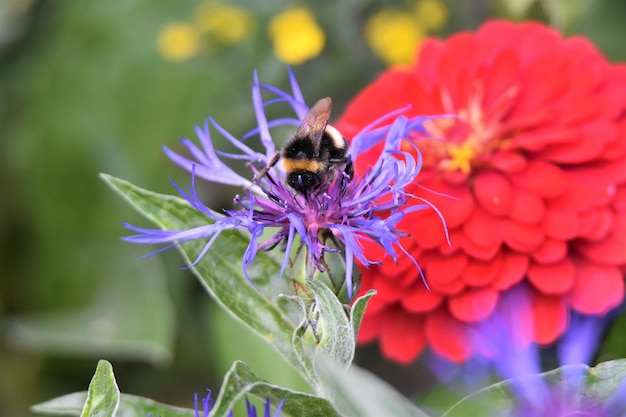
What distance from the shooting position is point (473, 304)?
0.37 meters

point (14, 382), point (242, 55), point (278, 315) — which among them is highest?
point (242, 55)

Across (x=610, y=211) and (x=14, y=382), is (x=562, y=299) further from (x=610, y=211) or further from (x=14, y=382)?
(x=14, y=382)

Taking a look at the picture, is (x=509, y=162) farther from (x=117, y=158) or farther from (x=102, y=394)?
(x=117, y=158)

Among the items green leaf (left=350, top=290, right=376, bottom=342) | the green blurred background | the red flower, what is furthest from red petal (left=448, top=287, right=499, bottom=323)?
the green blurred background

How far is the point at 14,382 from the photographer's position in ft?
2.23

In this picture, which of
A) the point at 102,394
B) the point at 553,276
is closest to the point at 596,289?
the point at 553,276

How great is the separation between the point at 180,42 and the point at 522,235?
39cm

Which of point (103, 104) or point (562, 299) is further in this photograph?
point (103, 104)

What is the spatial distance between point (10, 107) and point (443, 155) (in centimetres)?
50

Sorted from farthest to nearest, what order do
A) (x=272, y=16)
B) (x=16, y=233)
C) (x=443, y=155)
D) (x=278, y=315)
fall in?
(x=16, y=233)
(x=272, y=16)
(x=443, y=155)
(x=278, y=315)

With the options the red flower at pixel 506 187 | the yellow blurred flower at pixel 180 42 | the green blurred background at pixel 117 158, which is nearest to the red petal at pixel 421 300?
the red flower at pixel 506 187

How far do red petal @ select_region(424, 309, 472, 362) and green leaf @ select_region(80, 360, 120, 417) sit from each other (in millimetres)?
164

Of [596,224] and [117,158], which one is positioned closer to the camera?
[596,224]

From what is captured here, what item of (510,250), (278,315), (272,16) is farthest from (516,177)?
(272,16)
